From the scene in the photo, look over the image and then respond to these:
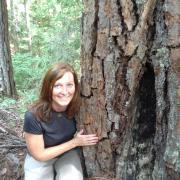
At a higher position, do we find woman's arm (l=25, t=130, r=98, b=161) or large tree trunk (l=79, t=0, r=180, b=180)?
large tree trunk (l=79, t=0, r=180, b=180)

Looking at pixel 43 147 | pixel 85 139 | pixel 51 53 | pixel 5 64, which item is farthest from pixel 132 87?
pixel 5 64

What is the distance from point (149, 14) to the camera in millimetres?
2113

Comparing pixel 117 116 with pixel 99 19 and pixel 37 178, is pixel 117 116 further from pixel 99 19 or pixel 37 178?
pixel 37 178

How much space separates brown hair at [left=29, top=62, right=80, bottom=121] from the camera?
106 inches

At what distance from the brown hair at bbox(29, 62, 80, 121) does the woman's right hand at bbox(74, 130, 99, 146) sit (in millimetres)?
202

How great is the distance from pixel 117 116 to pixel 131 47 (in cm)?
50

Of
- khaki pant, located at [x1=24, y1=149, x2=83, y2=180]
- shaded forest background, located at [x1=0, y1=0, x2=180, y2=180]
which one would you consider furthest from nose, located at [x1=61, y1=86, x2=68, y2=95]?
khaki pant, located at [x1=24, y1=149, x2=83, y2=180]

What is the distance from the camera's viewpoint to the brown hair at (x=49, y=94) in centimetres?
269

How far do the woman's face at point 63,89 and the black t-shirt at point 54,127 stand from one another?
0.16 meters

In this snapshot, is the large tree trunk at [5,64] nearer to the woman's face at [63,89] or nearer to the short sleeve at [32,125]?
the short sleeve at [32,125]

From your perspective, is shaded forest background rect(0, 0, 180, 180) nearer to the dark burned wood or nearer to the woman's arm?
the woman's arm

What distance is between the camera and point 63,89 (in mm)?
2686

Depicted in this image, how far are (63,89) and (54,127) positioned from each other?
0.36 m

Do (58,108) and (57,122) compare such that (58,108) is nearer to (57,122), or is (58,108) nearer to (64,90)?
(57,122)
